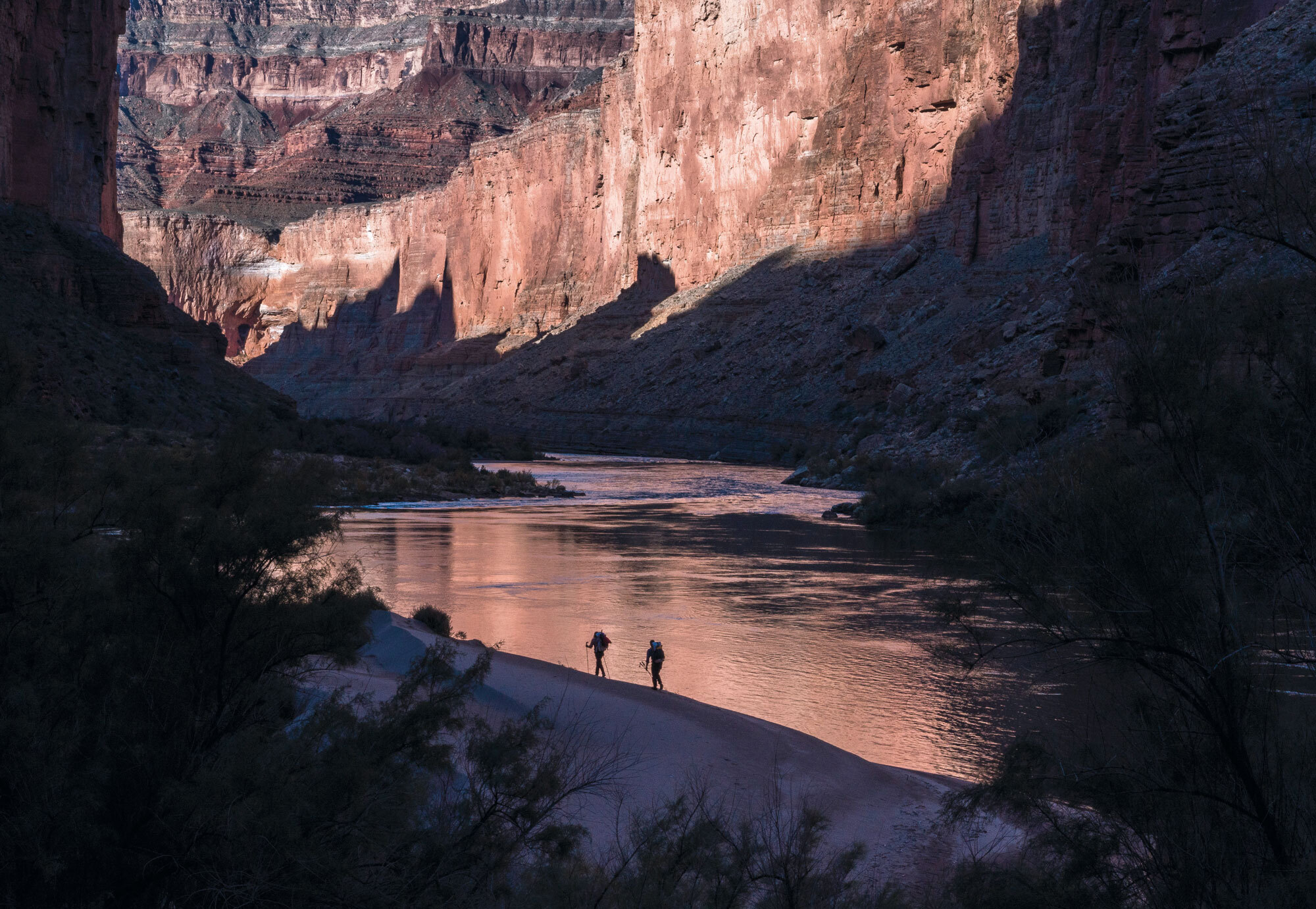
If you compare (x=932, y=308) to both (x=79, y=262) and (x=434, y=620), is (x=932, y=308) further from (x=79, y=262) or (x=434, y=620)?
(x=434, y=620)

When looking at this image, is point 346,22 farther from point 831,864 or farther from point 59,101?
point 831,864

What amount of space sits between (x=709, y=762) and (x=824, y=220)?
52.5 meters

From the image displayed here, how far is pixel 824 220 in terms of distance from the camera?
6059 cm

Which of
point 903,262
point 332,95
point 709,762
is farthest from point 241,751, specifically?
point 332,95

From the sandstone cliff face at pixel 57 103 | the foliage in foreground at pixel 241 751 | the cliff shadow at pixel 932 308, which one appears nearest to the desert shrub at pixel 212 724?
the foliage in foreground at pixel 241 751

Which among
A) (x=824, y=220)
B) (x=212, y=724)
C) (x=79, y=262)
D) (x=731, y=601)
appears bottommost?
(x=731, y=601)

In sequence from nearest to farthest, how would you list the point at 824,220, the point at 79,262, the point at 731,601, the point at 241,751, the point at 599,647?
the point at 241,751, the point at 599,647, the point at 731,601, the point at 79,262, the point at 824,220

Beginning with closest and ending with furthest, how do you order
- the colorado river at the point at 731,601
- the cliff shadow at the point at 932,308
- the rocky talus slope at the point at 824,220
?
the colorado river at the point at 731,601 → the rocky talus slope at the point at 824,220 → the cliff shadow at the point at 932,308

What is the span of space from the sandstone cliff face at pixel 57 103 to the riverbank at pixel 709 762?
3174 centimetres

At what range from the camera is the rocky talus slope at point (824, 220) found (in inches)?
1337

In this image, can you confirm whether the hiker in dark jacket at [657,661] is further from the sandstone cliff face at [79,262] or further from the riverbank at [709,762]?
the sandstone cliff face at [79,262]

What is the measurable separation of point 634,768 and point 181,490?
430 cm

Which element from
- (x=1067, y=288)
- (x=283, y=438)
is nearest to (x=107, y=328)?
(x=283, y=438)

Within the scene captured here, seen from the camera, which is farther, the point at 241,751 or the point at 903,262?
the point at 903,262
